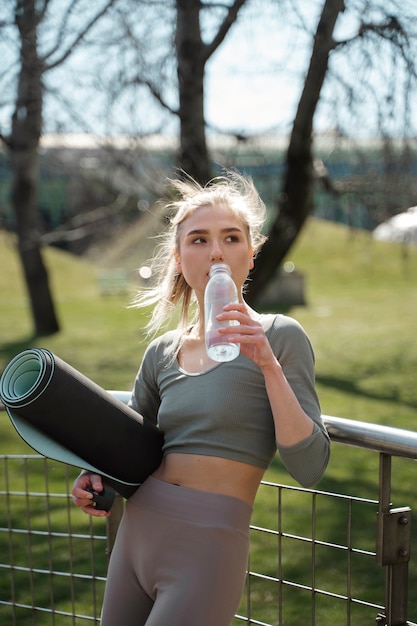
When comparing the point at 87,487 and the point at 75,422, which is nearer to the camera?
the point at 75,422

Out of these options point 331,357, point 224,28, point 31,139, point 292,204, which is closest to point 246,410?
point 224,28

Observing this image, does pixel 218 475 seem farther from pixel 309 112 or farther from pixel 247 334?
pixel 309 112

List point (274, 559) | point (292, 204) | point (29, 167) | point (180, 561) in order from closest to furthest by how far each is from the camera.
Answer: point (180, 561), point (274, 559), point (292, 204), point (29, 167)

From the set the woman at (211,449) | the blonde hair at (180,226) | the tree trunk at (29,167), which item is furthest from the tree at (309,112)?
the woman at (211,449)

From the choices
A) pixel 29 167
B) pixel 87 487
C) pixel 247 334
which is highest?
pixel 29 167

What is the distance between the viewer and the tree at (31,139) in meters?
6.37

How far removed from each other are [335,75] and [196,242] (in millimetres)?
3964

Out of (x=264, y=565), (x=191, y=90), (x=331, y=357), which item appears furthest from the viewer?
(x=331, y=357)

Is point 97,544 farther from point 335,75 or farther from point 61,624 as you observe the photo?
point 335,75

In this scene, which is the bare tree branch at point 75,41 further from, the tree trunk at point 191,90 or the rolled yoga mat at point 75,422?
the rolled yoga mat at point 75,422

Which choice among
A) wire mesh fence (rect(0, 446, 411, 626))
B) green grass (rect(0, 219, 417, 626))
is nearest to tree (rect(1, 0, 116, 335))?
A: green grass (rect(0, 219, 417, 626))

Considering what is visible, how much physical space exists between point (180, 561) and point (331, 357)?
14.0 m

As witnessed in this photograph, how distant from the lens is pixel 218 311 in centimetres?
196

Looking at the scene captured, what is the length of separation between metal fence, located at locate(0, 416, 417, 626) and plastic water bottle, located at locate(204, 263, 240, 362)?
1.64 feet
